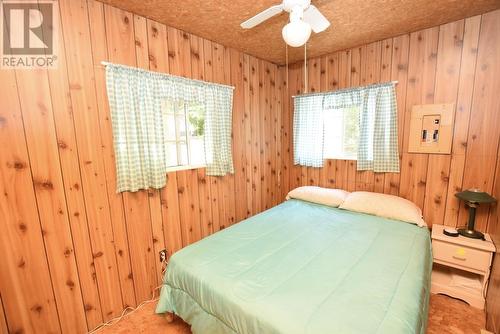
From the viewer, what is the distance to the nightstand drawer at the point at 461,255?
1833 millimetres

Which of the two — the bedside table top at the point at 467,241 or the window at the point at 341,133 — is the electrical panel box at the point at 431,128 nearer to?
the window at the point at 341,133

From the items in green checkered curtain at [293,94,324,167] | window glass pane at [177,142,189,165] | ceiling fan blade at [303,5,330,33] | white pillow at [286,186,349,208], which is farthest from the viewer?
green checkered curtain at [293,94,324,167]

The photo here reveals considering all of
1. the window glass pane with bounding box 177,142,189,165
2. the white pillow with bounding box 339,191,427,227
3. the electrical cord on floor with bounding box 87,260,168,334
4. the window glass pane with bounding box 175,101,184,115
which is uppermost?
the window glass pane with bounding box 175,101,184,115

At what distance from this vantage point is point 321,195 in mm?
2693

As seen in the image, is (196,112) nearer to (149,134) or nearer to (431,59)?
(149,134)

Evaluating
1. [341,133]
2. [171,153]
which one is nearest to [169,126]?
[171,153]

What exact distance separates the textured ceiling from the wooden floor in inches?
98.3

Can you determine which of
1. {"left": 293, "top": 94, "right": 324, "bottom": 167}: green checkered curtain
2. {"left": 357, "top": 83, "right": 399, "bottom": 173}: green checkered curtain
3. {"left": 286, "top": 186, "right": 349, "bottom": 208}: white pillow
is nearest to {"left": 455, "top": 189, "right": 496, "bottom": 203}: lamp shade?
{"left": 357, "top": 83, "right": 399, "bottom": 173}: green checkered curtain

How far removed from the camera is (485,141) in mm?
2049

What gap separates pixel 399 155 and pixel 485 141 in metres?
0.67

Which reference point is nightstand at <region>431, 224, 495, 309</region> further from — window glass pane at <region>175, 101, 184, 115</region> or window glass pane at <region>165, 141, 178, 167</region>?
window glass pane at <region>175, 101, 184, 115</region>

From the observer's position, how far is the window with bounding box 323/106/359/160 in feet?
9.39

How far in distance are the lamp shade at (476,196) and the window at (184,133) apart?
2.49 m

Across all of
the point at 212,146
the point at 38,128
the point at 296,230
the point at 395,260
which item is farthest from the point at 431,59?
the point at 38,128
